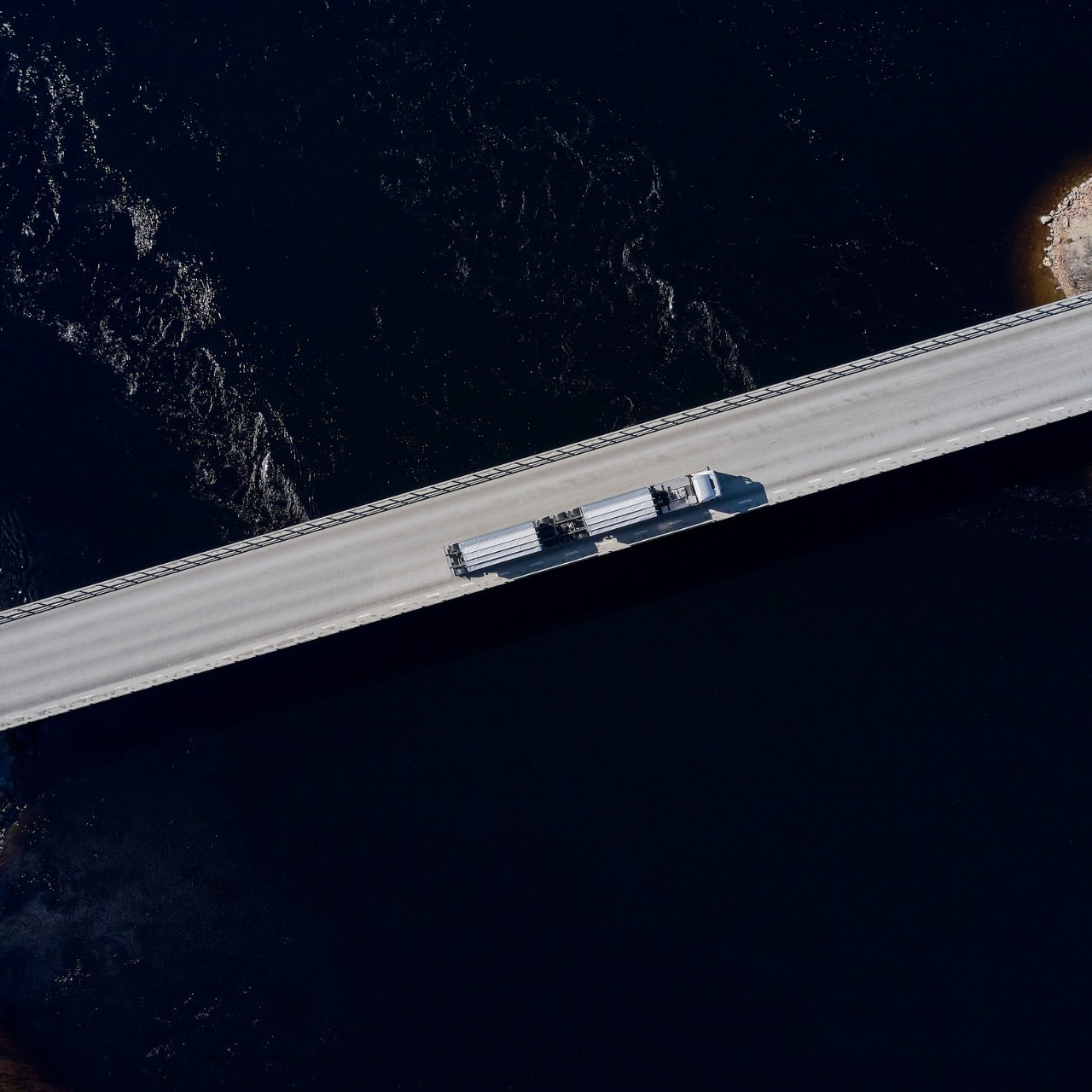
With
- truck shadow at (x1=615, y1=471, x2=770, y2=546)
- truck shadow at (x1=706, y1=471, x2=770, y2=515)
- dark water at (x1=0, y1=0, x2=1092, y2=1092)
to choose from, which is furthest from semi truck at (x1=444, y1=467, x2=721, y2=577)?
dark water at (x1=0, y1=0, x2=1092, y2=1092)

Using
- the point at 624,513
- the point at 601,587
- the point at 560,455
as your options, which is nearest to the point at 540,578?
the point at 601,587

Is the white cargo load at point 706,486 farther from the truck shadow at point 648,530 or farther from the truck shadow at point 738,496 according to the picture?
the truck shadow at point 738,496

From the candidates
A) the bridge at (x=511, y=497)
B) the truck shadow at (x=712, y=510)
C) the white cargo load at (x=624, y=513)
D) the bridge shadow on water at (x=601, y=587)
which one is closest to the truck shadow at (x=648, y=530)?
the truck shadow at (x=712, y=510)

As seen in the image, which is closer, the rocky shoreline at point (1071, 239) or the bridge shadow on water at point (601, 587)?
the bridge shadow on water at point (601, 587)

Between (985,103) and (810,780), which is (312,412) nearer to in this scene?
(810,780)

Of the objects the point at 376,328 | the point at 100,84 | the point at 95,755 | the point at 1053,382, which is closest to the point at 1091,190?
the point at 1053,382

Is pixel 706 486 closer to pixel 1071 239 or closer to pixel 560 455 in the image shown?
pixel 560 455
